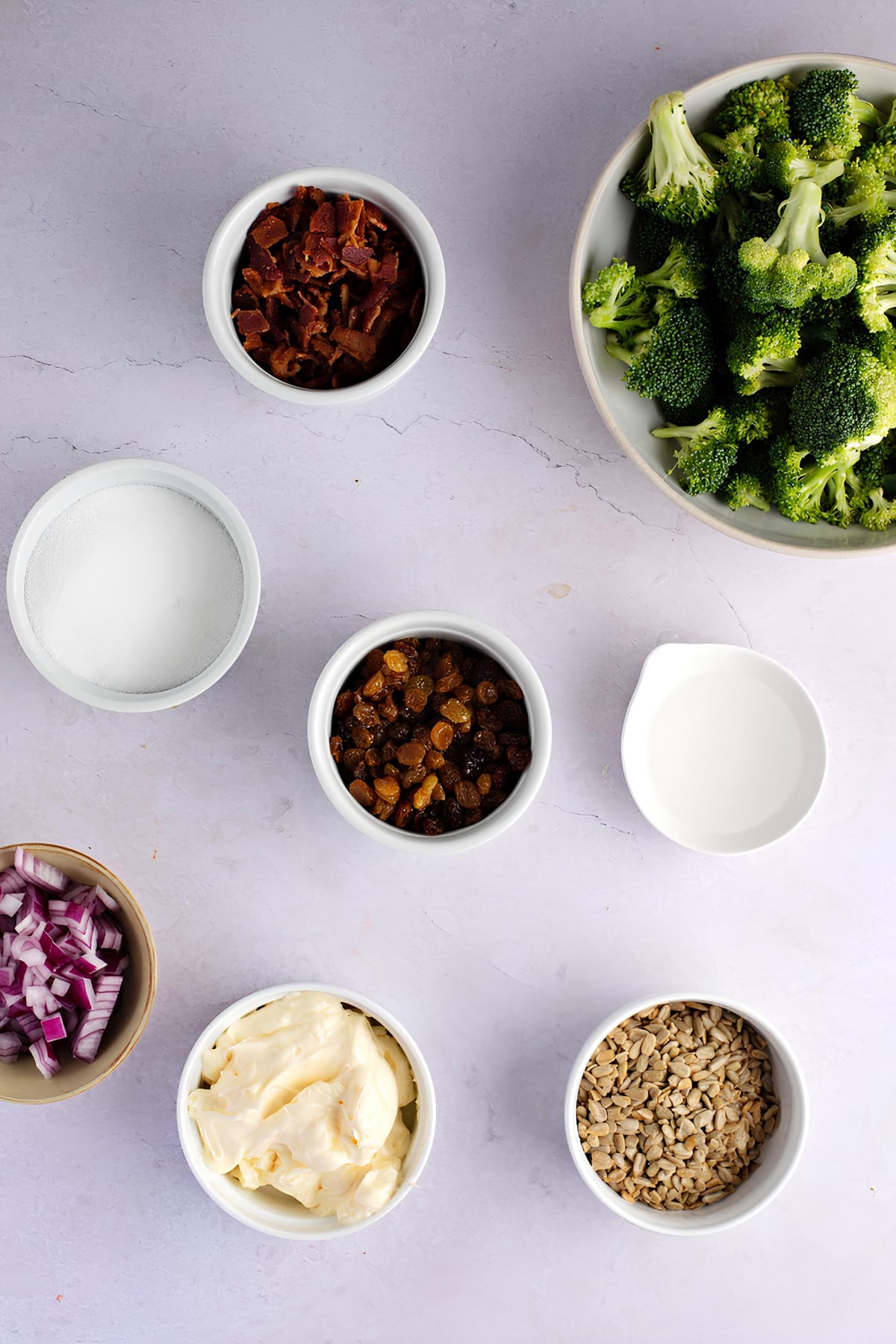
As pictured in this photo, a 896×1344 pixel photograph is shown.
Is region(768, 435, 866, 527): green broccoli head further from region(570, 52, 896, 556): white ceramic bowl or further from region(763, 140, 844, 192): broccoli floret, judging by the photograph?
region(763, 140, 844, 192): broccoli floret

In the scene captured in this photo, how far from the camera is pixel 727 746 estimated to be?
1.70m

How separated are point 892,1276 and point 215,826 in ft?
A: 5.13

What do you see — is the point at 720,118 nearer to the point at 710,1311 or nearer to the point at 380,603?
the point at 380,603

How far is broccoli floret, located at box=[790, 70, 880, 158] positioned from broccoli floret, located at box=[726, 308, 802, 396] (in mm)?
285

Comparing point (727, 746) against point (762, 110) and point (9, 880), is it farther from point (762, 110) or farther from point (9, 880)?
point (9, 880)

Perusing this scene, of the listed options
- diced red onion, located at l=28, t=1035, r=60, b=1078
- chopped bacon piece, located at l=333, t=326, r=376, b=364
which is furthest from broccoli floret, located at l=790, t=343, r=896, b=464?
diced red onion, located at l=28, t=1035, r=60, b=1078

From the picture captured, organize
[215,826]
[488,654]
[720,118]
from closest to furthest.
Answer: [720,118] → [488,654] → [215,826]

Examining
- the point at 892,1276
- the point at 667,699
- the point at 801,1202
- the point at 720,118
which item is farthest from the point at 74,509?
the point at 892,1276

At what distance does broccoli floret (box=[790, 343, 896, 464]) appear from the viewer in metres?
1.42

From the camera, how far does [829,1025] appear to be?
5.82 ft

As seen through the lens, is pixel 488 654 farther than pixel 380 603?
No

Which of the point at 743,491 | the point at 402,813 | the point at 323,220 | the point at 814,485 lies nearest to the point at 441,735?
the point at 402,813

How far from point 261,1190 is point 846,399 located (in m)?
1.61

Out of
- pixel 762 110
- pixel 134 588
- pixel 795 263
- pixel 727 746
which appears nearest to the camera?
pixel 795 263
